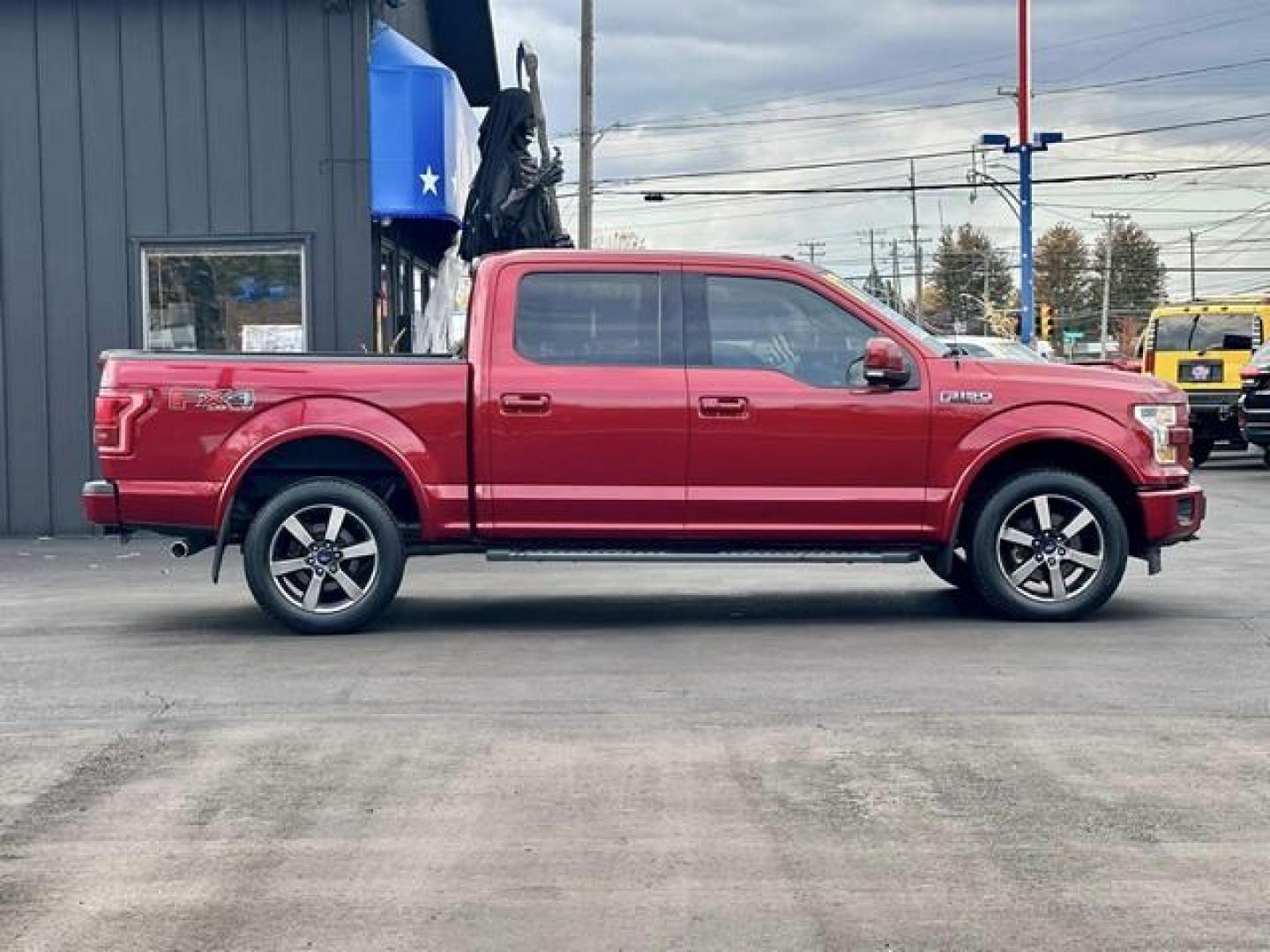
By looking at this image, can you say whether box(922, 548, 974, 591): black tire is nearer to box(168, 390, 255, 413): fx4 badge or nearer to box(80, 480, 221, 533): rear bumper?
box(168, 390, 255, 413): fx4 badge

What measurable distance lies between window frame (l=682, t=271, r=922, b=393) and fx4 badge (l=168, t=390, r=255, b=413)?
2.30 metres

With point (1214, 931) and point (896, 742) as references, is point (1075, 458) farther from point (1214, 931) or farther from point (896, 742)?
point (1214, 931)

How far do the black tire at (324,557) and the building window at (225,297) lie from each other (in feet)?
22.3

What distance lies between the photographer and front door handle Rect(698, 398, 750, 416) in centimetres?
953

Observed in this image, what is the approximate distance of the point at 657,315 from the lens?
31.9ft

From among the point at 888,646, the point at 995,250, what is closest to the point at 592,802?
the point at 888,646

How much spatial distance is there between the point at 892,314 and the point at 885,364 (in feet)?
1.99

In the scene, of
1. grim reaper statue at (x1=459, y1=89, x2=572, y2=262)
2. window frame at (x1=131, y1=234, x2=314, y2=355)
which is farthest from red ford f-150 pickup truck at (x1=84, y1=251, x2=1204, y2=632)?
grim reaper statue at (x1=459, y1=89, x2=572, y2=262)

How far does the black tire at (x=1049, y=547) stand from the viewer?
31.6 feet

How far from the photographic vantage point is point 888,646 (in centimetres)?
909

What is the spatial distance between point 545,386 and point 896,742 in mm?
3382

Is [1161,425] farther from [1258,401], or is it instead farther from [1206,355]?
[1206,355]

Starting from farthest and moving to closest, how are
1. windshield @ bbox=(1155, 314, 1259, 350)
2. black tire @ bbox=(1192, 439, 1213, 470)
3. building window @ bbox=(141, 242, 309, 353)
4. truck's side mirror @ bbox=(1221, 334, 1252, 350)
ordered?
black tire @ bbox=(1192, 439, 1213, 470)
windshield @ bbox=(1155, 314, 1259, 350)
truck's side mirror @ bbox=(1221, 334, 1252, 350)
building window @ bbox=(141, 242, 309, 353)

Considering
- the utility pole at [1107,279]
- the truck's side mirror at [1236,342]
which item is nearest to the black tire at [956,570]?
the truck's side mirror at [1236,342]
